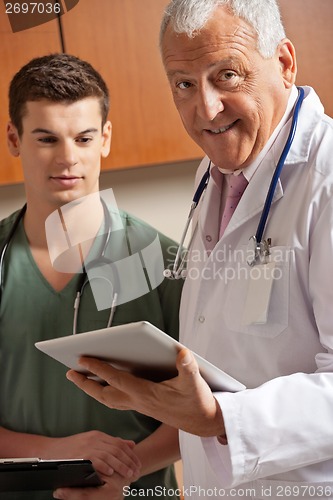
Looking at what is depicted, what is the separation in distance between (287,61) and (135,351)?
0.59 m

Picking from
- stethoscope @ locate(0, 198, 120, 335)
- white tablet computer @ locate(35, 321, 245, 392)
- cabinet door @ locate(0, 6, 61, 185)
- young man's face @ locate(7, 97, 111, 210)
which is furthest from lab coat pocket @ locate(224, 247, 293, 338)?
cabinet door @ locate(0, 6, 61, 185)

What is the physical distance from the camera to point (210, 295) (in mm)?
1430

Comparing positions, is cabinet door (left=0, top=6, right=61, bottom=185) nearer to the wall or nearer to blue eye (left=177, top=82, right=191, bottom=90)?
the wall

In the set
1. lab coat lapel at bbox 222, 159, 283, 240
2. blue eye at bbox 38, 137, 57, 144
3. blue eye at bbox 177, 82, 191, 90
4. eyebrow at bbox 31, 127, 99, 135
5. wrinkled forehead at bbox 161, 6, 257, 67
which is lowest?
lab coat lapel at bbox 222, 159, 283, 240

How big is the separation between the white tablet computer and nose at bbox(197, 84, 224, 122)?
43cm

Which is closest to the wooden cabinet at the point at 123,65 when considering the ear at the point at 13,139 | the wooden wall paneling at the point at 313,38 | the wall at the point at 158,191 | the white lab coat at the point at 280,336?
the wall at the point at 158,191

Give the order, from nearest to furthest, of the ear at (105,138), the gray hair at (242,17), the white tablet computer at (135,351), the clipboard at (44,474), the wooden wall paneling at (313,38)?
the white tablet computer at (135,351)
the gray hair at (242,17)
the clipboard at (44,474)
the ear at (105,138)
the wooden wall paneling at (313,38)

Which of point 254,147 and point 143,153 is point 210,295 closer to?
point 254,147

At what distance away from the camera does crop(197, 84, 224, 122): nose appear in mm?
1302

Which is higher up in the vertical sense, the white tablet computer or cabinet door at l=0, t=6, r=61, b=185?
cabinet door at l=0, t=6, r=61, b=185

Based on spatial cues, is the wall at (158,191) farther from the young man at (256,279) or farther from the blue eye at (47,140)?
the young man at (256,279)

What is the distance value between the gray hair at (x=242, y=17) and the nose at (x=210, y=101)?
0.09 m

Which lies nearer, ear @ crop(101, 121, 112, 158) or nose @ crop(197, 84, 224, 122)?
nose @ crop(197, 84, 224, 122)

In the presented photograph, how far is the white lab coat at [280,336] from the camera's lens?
3.86 ft
